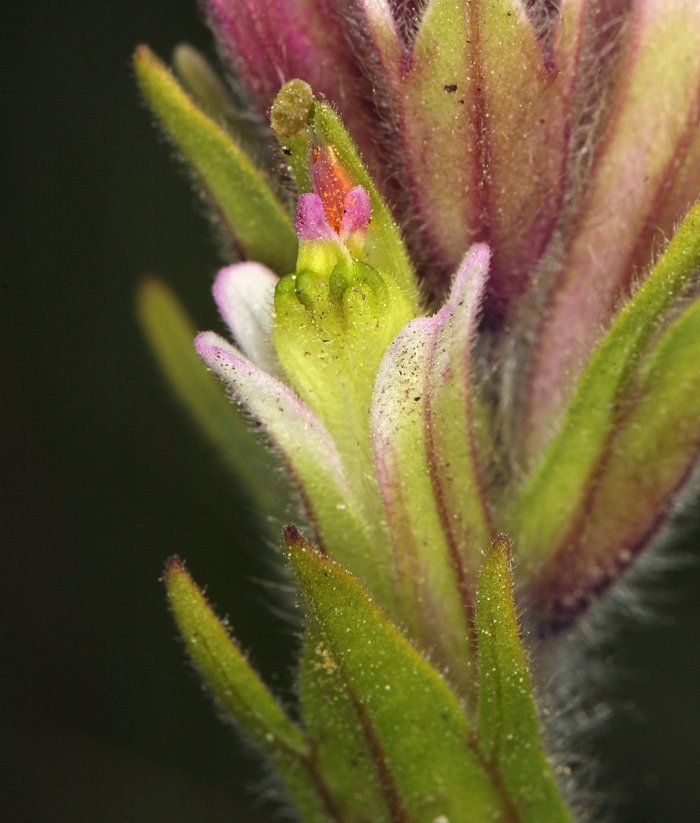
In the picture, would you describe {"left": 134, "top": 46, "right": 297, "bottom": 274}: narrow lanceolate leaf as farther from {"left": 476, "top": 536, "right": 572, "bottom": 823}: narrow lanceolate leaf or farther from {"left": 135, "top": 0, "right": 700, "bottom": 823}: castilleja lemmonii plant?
{"left": 476, "top": 536, "right": 572, "bottom": 823}: narrow lanceolate leaf

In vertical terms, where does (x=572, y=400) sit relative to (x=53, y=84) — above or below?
below

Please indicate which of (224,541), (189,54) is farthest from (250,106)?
(224,541)

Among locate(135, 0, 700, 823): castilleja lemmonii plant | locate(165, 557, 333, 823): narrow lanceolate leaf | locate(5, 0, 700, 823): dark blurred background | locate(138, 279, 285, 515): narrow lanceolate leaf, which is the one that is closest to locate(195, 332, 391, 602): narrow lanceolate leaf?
locate(135, 0, 700, 823): castilleja lemmonii plant

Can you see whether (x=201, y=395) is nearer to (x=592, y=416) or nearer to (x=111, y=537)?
(x=592, y=416)

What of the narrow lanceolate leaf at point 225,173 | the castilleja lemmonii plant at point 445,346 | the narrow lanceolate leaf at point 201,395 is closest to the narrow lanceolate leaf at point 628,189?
the castilleja lemmonii plant at point 445,346

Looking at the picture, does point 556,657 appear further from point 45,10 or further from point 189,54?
point 45,10

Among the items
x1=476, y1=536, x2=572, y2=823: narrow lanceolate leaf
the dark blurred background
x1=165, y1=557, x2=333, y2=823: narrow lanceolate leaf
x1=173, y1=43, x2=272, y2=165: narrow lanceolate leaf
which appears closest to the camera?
x1=476, y1=536, x2=572, y2=823: narrow lanceolate leaf

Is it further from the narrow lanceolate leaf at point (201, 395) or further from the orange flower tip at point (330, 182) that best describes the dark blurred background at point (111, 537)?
the orange flower tip at point (330, 182)
